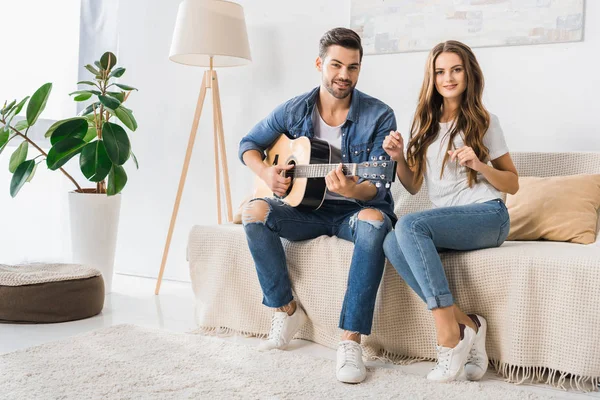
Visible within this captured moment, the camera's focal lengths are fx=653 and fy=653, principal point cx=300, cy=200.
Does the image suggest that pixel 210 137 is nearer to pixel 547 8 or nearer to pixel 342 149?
pixel 342 149

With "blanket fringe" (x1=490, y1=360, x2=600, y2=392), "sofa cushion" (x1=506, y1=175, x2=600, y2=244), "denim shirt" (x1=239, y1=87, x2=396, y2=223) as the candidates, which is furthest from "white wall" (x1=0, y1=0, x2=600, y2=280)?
"blanket fringe" (x1=490, y1=360, x2=600, y2=392)

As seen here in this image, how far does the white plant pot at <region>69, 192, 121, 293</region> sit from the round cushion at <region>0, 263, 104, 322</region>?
0.41m

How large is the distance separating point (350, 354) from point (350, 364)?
0.04 meters

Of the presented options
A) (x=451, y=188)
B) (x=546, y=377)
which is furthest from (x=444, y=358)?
(x=451, y=188)

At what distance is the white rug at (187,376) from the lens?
1.69 m

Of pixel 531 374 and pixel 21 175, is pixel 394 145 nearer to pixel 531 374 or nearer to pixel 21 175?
pixel 531 374

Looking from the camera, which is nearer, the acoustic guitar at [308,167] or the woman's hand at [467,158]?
the woman's hand at [467,158]

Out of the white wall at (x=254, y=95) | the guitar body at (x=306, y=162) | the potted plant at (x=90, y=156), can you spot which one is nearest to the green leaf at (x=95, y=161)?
the potted plant at (x=90, y=156)

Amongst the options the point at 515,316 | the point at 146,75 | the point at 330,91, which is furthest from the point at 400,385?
the point at 146,75

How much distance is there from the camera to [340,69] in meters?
2.21

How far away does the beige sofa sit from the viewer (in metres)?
1.82

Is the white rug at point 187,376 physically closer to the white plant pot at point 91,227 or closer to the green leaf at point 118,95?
the white plant pot at point 91,227

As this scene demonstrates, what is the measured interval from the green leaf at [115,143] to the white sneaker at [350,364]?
1471 millimetres

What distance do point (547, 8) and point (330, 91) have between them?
3.36 feet
